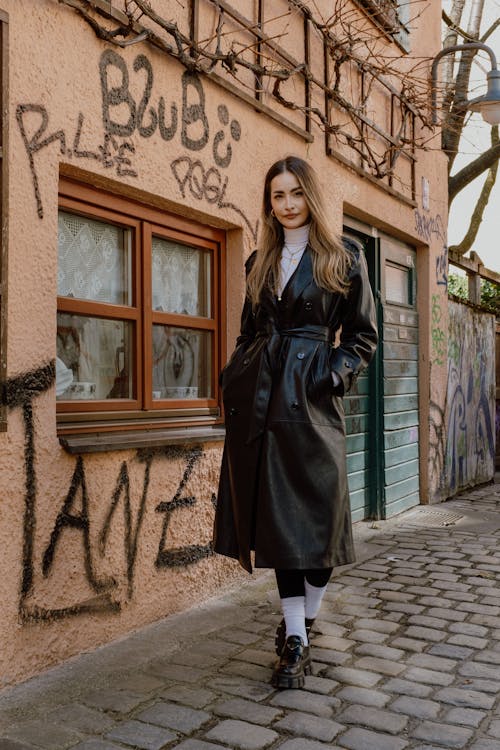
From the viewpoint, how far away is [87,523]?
340 centimetres

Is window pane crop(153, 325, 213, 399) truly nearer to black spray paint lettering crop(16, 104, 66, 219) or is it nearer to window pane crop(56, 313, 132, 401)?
window pane crop(56, 313, 132, 401)

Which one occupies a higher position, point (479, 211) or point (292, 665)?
point (479, 211)

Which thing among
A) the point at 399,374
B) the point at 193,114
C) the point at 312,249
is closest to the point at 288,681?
the point at 312,249

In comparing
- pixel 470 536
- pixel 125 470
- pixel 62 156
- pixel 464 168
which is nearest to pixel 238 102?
pixel 62 156

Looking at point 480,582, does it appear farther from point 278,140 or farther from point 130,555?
point 278,140

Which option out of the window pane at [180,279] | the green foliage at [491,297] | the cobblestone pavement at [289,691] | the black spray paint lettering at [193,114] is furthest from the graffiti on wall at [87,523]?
the green foliage at [491,297]

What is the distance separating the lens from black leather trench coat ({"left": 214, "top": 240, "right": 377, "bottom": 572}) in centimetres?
296

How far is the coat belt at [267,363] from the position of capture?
3.01 meters

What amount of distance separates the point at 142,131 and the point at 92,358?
1.14 meters

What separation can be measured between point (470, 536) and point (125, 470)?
342 cm

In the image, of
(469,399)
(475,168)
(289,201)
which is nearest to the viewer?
(289,201)

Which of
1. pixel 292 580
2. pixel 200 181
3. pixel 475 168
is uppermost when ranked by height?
pixel 475 168

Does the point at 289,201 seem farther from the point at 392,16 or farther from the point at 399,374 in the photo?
the point at 392,16

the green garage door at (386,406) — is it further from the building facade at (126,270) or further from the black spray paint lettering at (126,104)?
the black spray paint lettering at (126,104)
